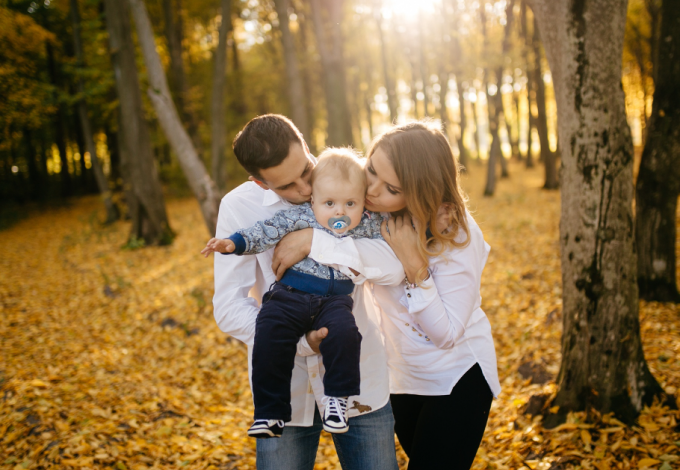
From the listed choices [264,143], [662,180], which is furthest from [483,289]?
[264,143]

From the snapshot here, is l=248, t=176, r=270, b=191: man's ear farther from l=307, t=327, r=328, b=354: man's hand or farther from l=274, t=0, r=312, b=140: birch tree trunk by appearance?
l=274, t=0, r=312, b=140: birch tree trunk

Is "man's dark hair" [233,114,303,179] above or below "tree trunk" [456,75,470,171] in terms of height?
below

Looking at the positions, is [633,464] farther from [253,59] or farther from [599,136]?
[253,59]

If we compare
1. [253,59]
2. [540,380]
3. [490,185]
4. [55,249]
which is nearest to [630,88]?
[490,185]

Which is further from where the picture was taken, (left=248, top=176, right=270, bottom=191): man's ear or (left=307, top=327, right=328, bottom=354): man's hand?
(left=248, top=176, right=270, bottom=191): man's ear

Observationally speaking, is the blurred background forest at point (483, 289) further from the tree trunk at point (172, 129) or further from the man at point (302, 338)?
the man at point (302, 338)

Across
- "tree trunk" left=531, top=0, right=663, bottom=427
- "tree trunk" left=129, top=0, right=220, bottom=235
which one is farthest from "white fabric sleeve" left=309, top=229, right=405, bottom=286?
"tree trunk" left=129, top=0, right=220, bottom=235

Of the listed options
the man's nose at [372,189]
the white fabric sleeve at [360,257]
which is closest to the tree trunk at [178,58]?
the man's nose at [372,189]

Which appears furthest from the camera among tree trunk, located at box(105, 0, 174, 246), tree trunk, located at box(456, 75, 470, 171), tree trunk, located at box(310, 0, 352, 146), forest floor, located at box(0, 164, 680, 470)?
tree trunk, located at box(456, 75, 470, 171)

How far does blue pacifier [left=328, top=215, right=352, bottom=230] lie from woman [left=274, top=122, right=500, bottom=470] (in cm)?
8

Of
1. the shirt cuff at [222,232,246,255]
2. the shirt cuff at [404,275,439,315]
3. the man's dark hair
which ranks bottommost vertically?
the shirt cuff at [404,275,439,315]

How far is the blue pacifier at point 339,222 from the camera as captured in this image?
2058 millimetres

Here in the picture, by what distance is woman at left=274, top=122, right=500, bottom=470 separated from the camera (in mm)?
2033

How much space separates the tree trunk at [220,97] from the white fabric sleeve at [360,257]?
813cm
